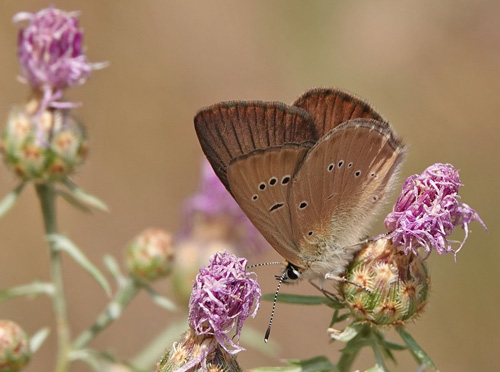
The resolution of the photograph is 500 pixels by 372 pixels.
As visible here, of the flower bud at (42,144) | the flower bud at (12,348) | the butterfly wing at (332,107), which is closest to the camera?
the butterfly wing at (332,107)

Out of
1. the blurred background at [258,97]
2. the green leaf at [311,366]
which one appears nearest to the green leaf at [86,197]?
the green leaf at [311,366]

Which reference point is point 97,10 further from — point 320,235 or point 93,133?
point 320,235

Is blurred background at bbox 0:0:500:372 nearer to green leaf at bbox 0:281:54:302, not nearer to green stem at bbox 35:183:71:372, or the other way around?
green stem at bbox 35:183:71:372

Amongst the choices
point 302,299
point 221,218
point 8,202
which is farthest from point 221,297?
point 221,218

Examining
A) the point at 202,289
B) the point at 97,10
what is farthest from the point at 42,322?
the point at 202,289

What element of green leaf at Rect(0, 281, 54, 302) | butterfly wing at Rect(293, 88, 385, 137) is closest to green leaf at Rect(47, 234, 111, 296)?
green leaf at Rect(0, 281, 54, 302)

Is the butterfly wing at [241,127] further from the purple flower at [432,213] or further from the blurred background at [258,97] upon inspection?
the blurred background at [258,97]
